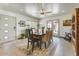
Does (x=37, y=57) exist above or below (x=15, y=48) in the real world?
below

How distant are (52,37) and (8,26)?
0.78 metres

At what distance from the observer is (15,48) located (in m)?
2.23

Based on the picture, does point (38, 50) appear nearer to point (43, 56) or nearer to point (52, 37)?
point (43, 56)

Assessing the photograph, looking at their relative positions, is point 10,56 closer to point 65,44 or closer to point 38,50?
point 38,50

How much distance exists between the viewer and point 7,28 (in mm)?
2213

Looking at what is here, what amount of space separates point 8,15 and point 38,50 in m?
0.79

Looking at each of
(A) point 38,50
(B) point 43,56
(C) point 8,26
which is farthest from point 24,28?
(B) point 43,56

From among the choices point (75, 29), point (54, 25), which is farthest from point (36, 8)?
point (75, 29)

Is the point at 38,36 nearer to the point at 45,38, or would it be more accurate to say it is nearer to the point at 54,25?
the point at 45,38

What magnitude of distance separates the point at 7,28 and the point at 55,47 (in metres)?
0.89

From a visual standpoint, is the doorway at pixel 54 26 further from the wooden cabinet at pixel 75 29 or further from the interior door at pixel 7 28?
the interior door at pixel 7 28

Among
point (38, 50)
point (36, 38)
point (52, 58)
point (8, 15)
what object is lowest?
point (52, 58)

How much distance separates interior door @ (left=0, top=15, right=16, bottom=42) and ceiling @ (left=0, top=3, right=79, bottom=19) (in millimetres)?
172

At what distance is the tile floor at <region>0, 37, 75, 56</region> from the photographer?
2.21m
